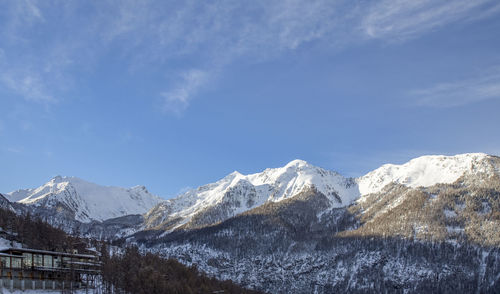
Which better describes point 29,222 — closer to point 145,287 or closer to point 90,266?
point 90,266

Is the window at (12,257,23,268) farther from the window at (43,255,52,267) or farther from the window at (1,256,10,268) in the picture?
the window at (43,255,52,267)

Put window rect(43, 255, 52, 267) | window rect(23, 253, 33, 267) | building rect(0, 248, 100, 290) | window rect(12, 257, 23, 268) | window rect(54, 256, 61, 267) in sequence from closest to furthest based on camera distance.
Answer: building rect(0, 248, 100, 290), window rect(12, 257, 23, 268), window rect(23, 253, 33, 267), window rect(43, 255, 52, 267), window rect(54, 256, 61, 267)

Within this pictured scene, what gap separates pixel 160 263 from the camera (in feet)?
627

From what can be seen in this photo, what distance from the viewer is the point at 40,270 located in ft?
394

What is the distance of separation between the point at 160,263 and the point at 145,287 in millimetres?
49412

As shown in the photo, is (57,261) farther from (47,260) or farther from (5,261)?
(5,261)

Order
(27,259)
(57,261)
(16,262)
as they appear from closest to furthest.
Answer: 1. (16,262)
2. (27,259)
3. (57,261)

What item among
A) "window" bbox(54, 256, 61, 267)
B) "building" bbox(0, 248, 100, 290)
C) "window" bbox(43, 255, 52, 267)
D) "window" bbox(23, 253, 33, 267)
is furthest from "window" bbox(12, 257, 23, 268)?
"window" bbox(54, 256, 61, 267)

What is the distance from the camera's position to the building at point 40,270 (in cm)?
11088

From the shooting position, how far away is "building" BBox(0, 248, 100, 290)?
4365 inches

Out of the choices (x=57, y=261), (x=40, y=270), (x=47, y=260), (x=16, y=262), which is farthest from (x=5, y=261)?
(x=57, y=261)

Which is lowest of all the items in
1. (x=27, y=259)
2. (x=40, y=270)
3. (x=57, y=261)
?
(x=40, y=270)

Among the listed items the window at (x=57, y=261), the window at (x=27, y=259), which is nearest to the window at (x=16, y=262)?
the window at (x=27, y=259)

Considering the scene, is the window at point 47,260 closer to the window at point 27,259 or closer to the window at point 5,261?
the window at point 27,259
